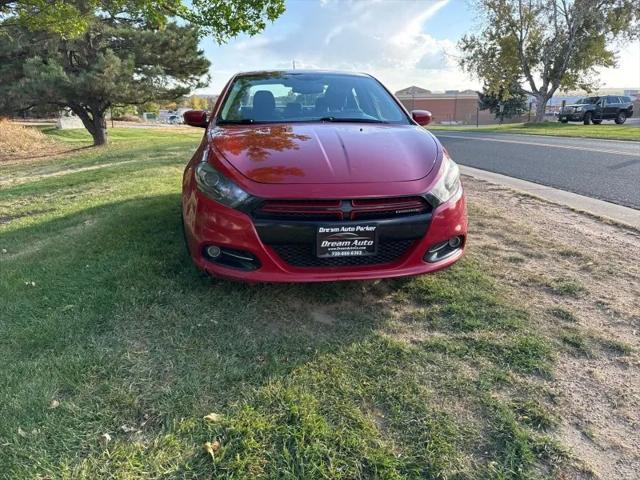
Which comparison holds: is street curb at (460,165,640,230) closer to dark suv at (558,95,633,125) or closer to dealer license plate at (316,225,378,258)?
dealer license plate at (316,225,378,258)

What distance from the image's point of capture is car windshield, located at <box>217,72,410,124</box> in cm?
353

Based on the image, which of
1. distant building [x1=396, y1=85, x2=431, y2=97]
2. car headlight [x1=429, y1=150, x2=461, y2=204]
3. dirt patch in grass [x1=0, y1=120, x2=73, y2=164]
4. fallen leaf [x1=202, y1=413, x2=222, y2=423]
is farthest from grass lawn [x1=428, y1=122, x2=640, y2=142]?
distant building [x1=396, y1=85, x2=431, y2=97]

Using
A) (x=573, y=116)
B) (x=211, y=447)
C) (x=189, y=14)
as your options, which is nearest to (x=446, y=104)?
(x=573, y=116)

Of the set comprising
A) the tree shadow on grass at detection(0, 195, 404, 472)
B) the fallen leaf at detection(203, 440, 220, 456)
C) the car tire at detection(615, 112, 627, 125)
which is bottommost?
the fallen leaf at detection(203, 440, 220, 456)

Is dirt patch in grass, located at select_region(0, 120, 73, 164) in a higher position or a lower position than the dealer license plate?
higher

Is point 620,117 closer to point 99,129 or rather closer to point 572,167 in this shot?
point 572,167

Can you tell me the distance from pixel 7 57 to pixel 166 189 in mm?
14332

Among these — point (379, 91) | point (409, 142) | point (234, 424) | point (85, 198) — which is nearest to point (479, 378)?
point (234, 424)

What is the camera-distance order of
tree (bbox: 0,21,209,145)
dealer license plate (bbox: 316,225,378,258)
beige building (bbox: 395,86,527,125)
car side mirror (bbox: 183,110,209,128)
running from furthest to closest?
beige building (bbox: 395,86,527,125) → tree (bbox: 0,21,209,145) → car side mirror (bbox: 183,110,209,128) → dealer license plate (bbox: 316,225,378,258)

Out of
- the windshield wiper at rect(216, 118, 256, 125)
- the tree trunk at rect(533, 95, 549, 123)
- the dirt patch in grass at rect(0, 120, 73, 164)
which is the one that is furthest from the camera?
the tree trunk at rect(533, 95, 549, 123)

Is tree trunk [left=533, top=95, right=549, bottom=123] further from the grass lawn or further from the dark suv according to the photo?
the grass lawn

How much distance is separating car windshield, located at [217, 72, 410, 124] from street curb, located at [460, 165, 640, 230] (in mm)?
2582

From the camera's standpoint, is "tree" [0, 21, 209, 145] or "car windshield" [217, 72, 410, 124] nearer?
"car windshield" [217, 72, 410, 124]

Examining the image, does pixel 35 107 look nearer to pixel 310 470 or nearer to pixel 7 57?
pixel 7 57
